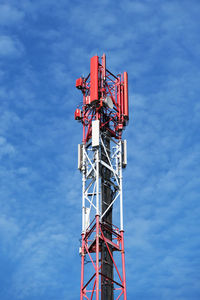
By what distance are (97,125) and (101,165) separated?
5813mm

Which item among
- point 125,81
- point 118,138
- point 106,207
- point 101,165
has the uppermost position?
point 125,81

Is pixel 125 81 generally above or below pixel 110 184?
above

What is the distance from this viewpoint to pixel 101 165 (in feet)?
302

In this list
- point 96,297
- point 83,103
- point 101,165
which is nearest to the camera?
point 96,297

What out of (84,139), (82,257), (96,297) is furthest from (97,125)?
(96,297)

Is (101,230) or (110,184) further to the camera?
(110,184)

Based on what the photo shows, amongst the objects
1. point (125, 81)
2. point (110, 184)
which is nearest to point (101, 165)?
point (110, 184)

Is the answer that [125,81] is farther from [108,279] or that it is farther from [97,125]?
[108,279]

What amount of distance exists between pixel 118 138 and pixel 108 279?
75.7ft

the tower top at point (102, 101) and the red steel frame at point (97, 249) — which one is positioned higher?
the tower top at point (102, 101)

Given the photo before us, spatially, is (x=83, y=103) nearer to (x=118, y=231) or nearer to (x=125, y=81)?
(x=125, y=81)

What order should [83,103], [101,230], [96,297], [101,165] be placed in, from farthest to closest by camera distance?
[83,103] < [101,165] < [101,230] < [96,297]

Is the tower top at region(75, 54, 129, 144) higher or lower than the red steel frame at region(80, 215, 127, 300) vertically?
higher

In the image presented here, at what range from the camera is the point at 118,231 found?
89375mm
